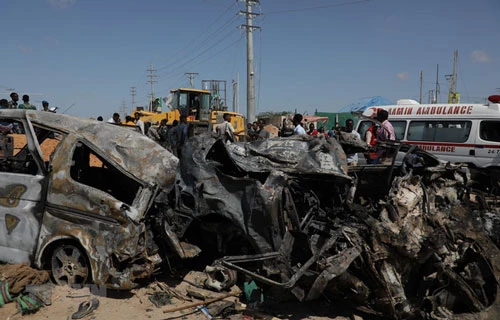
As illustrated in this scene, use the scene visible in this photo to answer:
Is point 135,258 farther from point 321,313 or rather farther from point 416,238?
point 416,238

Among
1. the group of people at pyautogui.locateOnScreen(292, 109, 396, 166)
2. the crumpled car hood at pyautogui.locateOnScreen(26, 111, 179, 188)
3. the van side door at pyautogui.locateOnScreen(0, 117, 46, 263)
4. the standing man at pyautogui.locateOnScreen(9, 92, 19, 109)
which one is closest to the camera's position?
the van side door at pyautogui.locateOnScreen(0, 117, 46, 263)

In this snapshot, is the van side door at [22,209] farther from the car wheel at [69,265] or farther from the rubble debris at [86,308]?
the rubble debris at [86,308]

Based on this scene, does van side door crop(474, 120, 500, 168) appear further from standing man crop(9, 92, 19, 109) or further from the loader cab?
the loader cab

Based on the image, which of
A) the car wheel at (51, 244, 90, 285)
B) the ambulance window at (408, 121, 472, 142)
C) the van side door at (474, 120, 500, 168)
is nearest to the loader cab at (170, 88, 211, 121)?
the ambulance window at (408, 121, 472, 142)

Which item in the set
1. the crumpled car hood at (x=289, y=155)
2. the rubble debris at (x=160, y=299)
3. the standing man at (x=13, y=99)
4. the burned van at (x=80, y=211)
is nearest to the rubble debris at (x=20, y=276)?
the burned van at (x=80, y=211)

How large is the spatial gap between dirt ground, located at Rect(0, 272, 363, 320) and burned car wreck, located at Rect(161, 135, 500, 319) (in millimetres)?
223

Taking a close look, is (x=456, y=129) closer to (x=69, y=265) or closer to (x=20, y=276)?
(x=69, y=265)

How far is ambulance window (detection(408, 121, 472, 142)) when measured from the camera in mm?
8602

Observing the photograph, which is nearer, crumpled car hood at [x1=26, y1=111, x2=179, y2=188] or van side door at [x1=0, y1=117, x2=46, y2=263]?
van side door at [x1=0, y1=117, x2=46, y2=263]

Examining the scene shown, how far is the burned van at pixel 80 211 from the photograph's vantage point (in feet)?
11.4

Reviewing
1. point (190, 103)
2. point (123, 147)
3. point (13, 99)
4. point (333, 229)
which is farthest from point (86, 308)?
point (190, 103)

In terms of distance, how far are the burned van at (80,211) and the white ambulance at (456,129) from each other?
5468mm

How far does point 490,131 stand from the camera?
819cm

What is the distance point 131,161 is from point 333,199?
2277mm
